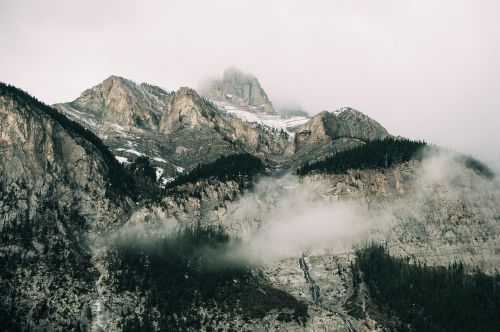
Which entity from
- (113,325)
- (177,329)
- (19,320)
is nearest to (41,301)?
(19,320)

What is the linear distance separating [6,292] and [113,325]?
32.1m

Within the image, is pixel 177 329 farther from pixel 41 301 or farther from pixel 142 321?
pixel 41 301

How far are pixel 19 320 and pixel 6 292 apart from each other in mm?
11333

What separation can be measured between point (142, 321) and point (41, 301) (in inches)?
1168

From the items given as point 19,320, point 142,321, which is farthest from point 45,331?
point 142,321

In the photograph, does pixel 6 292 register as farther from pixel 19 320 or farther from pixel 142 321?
pixel 142 321

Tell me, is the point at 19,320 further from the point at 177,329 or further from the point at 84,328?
the point at 177,329

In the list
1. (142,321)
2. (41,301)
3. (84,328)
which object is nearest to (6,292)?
(41,301)

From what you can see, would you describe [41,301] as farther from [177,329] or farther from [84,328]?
[177,329]

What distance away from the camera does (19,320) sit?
189750mm

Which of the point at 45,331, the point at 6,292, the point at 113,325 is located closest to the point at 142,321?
the point at 113,325

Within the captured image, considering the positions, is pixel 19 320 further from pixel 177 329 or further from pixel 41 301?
pixel 177 329

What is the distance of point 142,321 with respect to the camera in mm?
199750

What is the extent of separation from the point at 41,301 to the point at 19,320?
31.1ft
